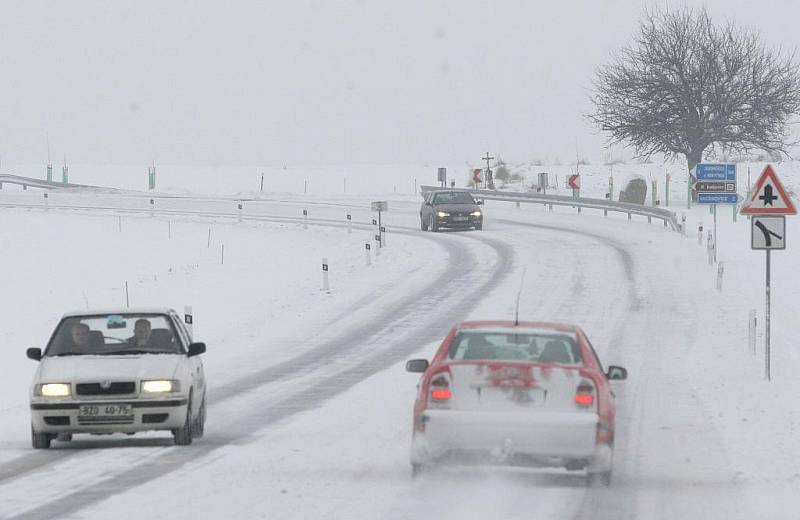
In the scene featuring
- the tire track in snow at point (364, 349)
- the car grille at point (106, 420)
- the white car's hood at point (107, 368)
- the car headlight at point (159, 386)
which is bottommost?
the tire track in snow at point (364, 349)

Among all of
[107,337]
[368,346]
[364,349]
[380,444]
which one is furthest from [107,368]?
[368,346]

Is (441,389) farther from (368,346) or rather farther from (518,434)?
(368,346)

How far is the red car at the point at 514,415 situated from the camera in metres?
11.0

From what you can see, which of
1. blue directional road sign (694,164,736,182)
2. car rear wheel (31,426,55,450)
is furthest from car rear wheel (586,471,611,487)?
blue directional road sign (694,164,736,182)

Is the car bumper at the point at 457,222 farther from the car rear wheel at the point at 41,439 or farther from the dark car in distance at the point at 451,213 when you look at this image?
the car rear wheel at the point at 41,439

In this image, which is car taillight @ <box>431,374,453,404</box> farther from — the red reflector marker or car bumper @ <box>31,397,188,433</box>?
car bumper @ <box>31,397,188,433</box>

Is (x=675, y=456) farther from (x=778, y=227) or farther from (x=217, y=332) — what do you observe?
(x=217, y=332)

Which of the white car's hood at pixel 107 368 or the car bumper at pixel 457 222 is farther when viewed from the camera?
the car bumper at pixel 457 222

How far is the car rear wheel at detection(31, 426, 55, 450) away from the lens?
1412 centimetres

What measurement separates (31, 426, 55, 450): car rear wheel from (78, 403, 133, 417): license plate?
494mm

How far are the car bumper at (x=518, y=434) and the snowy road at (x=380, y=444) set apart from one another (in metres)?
0.33

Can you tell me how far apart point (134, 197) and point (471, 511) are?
58.7m

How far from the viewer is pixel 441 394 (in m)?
11.2

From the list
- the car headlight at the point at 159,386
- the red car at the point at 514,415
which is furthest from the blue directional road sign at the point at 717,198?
the red car at the point at 514,415
